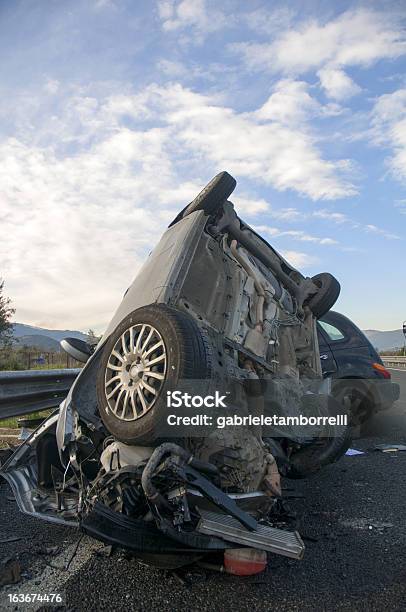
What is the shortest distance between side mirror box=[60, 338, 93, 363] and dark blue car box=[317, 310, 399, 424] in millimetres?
3373

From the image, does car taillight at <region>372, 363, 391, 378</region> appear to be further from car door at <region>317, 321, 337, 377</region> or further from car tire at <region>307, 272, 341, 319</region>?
car tire at <region>307, 272, 341, 319</region>

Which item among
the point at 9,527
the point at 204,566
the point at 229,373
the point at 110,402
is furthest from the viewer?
the point at 9,527

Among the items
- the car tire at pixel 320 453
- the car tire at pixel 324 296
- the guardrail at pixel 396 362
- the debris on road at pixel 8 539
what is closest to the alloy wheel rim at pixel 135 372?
the debris on road at pixel 8 539

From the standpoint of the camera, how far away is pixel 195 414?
2707 mm

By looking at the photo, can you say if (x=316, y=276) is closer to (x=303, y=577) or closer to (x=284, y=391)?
(x=284, y=391)

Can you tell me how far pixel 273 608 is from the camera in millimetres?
2318

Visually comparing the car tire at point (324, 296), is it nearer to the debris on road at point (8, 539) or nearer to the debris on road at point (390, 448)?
the debris on road at point (390, 448)

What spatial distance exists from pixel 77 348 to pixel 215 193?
175 centimetres

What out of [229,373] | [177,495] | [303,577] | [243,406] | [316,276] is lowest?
[303,577]

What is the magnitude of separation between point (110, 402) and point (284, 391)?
5.09 ft

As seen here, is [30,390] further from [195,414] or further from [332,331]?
[332,331]

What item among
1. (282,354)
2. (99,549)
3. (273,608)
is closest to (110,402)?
(99,549)

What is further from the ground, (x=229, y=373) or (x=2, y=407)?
(x=229, y=373)

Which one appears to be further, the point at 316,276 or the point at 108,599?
the point at 316,276
